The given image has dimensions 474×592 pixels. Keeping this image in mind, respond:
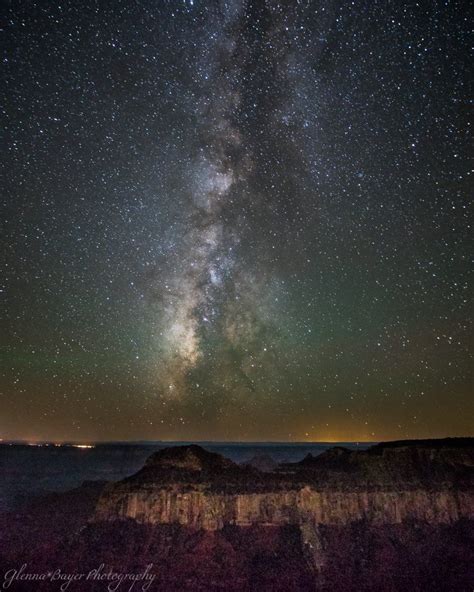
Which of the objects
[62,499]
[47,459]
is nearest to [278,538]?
[62,499]

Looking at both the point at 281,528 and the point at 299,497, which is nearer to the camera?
→ the point at 281,528

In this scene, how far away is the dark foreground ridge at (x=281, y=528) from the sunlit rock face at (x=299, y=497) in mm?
86

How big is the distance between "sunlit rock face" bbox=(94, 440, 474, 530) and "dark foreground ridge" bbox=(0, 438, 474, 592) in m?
0.09

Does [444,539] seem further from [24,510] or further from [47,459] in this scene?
[47,459]

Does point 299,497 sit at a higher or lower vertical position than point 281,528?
higher

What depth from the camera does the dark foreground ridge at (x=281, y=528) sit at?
27234 mm

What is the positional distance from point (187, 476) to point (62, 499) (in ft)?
73.5

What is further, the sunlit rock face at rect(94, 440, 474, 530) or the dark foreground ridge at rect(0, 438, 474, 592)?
the sunlit rock face at rect(94, 440, 474, 530)

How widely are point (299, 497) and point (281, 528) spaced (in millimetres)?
2846

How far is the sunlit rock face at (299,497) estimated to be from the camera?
3164 centimetres

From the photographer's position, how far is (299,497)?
31984mm

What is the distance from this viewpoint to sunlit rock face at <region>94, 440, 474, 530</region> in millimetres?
31641

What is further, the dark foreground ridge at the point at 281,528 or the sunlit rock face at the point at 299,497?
the sunlit rock face at the point at 299,497

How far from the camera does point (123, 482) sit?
33.9 meters
